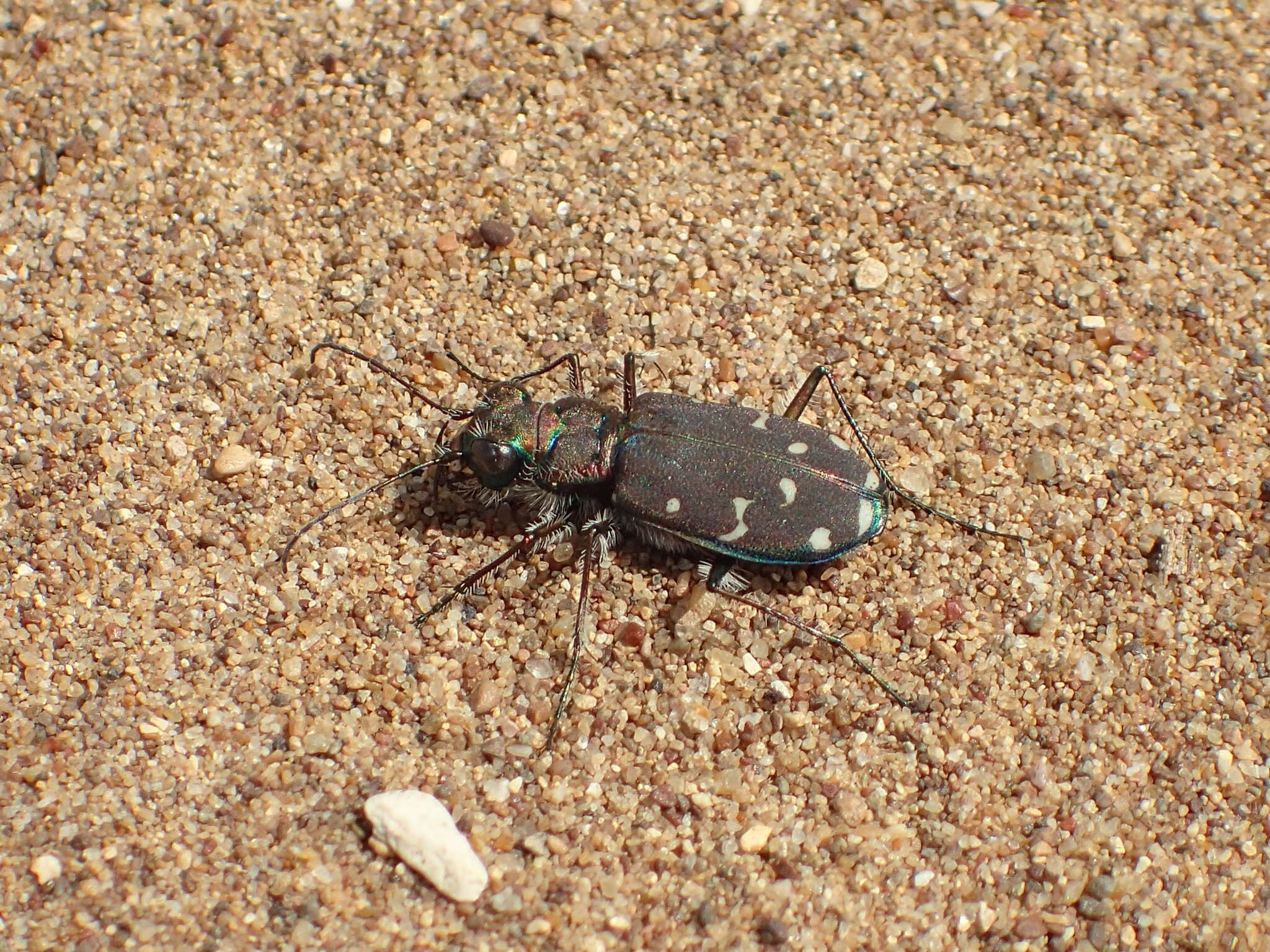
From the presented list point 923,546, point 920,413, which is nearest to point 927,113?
point 920,413

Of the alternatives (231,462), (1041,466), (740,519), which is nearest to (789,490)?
(740,519)

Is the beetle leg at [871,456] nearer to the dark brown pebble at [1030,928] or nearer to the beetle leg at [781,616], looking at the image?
the beetle leg at [781,616]

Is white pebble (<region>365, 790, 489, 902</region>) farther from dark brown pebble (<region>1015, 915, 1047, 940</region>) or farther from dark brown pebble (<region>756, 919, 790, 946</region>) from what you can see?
dark brown pebble (<region>1015, 915, 1047, 940</region>)

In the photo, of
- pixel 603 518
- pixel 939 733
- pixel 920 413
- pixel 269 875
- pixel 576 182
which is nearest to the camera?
pixel 269 875

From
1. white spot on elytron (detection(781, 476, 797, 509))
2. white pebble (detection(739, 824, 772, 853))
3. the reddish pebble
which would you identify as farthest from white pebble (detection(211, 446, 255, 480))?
white pebble (detection(739, 824, 772, 853))

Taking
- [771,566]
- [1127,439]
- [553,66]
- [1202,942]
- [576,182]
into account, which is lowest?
[1202,942]

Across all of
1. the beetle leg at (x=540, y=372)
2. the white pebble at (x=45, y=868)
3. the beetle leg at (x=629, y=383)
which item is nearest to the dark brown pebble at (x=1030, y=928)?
the beetle leg at (x=629, y=383)

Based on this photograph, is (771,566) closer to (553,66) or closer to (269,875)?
(269,875)
